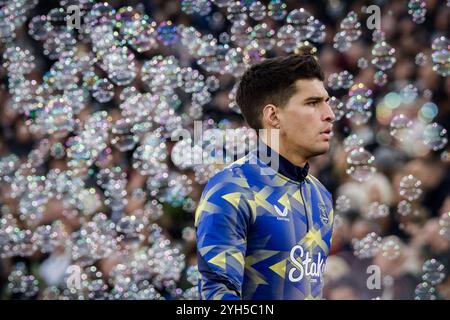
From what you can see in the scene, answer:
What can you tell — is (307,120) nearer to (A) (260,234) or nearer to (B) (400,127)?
(A) (260,234)

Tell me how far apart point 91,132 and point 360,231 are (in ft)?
6.65

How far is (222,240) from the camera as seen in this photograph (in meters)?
2.23

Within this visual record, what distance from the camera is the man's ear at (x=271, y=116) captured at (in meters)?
2.61

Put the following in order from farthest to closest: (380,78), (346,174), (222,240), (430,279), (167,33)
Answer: (167,33) → (380,78) → (346,174) → (430,279) → (222,240)

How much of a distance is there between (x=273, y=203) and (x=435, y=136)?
123 inches

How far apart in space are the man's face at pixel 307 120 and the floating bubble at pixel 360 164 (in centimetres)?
265

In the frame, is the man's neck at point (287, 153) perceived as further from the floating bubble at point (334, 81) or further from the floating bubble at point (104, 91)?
the floating bubble at point (104, 91)

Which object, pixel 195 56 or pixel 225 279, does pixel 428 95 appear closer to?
pixel 195 56

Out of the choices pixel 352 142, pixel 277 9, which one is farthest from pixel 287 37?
pixel 352 142

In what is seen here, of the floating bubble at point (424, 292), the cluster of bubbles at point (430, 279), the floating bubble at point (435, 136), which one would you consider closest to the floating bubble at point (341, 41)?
the floating bubble at point (435, 136)

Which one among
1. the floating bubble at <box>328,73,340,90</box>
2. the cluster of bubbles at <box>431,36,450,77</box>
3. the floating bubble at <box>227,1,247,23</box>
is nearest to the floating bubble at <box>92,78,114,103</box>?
the floating bubble at <box>227,1,247,23</box>

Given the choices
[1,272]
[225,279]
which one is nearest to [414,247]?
[1,272]
